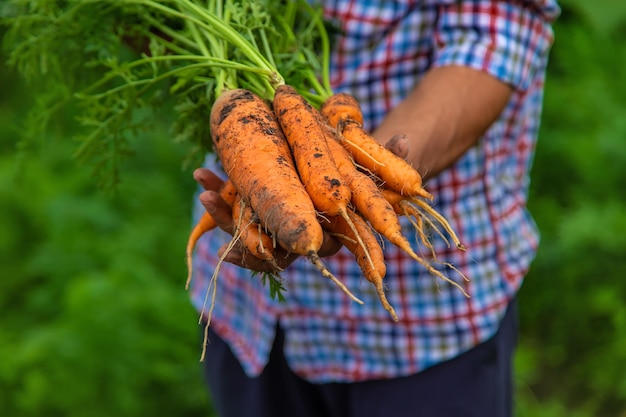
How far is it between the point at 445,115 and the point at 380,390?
64cm

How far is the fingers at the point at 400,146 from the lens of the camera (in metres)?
1.24

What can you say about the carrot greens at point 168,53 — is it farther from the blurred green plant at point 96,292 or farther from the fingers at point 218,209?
the blurred green plant at point 96,292

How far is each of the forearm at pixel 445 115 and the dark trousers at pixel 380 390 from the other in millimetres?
491

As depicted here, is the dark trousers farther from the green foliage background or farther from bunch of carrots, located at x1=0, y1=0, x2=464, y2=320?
the green foliage background

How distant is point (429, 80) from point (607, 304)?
1.70 metres

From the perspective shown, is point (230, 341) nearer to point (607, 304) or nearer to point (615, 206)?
point (607, 304)

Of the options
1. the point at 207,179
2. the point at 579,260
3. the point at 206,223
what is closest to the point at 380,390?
the point at 206,223

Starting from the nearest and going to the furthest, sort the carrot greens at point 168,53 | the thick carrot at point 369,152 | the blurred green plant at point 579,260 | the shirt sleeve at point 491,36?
the thick carrot at point 369,152
the carrot greens at point 168,53
the shirt sleeve at point 491,36
the blurred green plant at point 579,260

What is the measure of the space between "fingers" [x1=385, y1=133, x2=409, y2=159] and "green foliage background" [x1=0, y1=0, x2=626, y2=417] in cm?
141

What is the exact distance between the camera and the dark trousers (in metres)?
1.63

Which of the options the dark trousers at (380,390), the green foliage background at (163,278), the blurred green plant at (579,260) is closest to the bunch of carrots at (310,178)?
the dark trousers at (380,390)

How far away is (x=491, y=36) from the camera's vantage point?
1.49m

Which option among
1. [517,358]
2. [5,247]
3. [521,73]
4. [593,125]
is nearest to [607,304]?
[517,358]

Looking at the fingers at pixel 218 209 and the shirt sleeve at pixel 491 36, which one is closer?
the fingers at pixel 218 209
